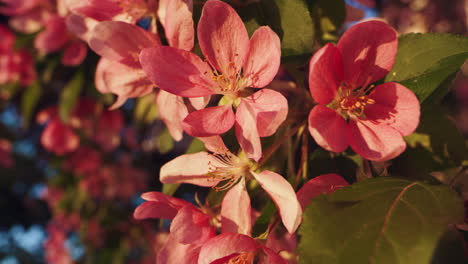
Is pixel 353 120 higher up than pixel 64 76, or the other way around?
pixel 353 120

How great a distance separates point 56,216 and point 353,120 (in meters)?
2.67

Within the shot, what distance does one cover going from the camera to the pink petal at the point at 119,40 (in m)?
0.71

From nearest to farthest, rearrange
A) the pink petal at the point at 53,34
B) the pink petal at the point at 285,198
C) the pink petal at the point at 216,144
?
the pink petal at the point at 285,198, the pink petal at the point at 216,144, the pink petal at the point at 53,34

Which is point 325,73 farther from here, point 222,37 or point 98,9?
point 98,9

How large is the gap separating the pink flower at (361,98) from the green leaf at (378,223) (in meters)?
0.08

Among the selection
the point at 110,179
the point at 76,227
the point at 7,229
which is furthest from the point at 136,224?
the point at 7,229

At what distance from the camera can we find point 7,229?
329 centimetres

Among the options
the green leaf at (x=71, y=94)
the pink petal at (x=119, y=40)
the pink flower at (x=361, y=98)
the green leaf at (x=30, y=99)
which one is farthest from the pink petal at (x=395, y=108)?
the green leaf at (x=30, y=99)

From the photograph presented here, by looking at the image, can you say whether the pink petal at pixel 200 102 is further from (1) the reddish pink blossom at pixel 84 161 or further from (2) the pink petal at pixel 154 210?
(1) the reddish pink blossom at pixel 84 161

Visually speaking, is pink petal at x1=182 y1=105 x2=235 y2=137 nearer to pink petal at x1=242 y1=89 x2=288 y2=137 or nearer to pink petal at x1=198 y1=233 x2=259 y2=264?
pink petal at x1=242 y1=89 x2=288 y2=137

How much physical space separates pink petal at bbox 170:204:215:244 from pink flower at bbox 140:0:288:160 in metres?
0.14

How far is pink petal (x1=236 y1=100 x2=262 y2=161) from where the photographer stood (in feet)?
1.92

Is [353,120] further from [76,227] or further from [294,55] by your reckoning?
→ [76,227]

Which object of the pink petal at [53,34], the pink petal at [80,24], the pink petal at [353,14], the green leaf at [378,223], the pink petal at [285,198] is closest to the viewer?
the green leaf at [378,223]
